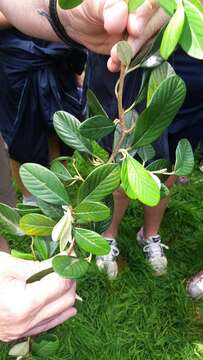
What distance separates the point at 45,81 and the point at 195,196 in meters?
0.85

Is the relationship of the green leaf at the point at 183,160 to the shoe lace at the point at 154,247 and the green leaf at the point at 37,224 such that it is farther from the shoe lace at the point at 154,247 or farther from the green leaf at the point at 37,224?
the shoe lace at the point at 154,247

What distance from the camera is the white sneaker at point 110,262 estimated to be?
1686mm

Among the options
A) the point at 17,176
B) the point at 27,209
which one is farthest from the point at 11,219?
the point at 17,176

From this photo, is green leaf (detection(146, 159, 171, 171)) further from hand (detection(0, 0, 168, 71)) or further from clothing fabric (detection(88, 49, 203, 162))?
clothing fabric (detection(88, 49, 203, 162))

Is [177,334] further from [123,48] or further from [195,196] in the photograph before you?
[123,48]

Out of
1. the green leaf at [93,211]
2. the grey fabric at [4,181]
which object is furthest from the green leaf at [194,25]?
the grey fabric at [4,181]

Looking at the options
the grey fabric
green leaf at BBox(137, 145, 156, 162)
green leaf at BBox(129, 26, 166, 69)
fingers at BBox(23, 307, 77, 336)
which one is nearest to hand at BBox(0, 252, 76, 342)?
fingers at BBox(23, 307, 77, 336)

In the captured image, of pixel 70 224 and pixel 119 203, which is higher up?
pixel 70 224

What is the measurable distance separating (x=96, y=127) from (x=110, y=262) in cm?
116

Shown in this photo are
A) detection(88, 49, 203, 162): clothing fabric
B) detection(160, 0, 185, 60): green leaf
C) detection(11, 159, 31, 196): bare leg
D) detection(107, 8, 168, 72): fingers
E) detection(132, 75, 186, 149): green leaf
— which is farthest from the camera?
detection(11, 159, 31, 196): bare leg

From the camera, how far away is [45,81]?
4.86ft

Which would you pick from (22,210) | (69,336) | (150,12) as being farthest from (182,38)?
(69,336)

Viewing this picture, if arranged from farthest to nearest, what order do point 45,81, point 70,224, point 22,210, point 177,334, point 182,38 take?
1. point 177,334
2. point 45,81
3. point 22,210
4. point 70,224
5. point 182,38

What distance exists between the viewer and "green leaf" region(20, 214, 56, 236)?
0.62 m
